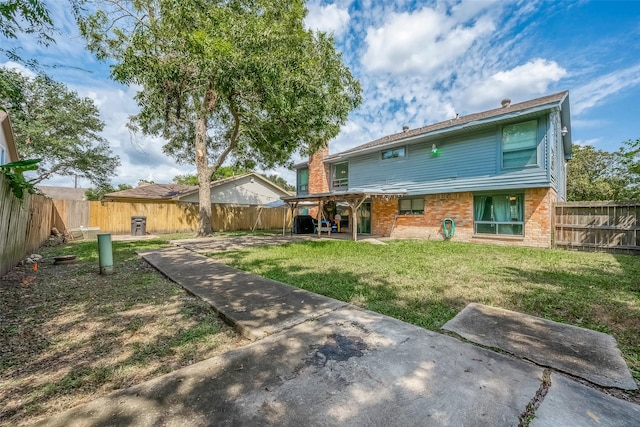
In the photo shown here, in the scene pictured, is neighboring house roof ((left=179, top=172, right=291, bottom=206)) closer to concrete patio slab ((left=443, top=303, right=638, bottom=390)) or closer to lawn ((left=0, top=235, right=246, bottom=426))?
lawn ((left=0, top=235, right=246, bottom=426))

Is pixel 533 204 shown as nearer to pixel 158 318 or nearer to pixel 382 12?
pixel 382 12

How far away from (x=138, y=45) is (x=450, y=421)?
1034 centimetres

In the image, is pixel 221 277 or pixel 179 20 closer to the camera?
pixel 221 277

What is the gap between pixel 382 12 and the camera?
973 cm

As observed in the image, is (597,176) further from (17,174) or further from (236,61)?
(17,174)

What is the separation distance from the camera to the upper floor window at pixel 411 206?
12.7 metres

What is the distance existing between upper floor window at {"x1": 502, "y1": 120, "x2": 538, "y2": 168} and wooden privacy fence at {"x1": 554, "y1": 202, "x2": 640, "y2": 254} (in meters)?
1.98

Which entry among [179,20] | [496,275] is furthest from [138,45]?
[496,275]

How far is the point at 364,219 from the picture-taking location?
1508 cm

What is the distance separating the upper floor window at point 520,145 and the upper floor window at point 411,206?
12.0 ft

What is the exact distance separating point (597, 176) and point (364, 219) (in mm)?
22641

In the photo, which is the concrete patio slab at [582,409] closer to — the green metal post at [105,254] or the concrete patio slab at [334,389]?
the concrete patio slab at [334,389]

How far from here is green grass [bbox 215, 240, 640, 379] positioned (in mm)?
3398

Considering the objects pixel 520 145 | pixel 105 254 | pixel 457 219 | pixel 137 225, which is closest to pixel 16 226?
pixel 105 254
